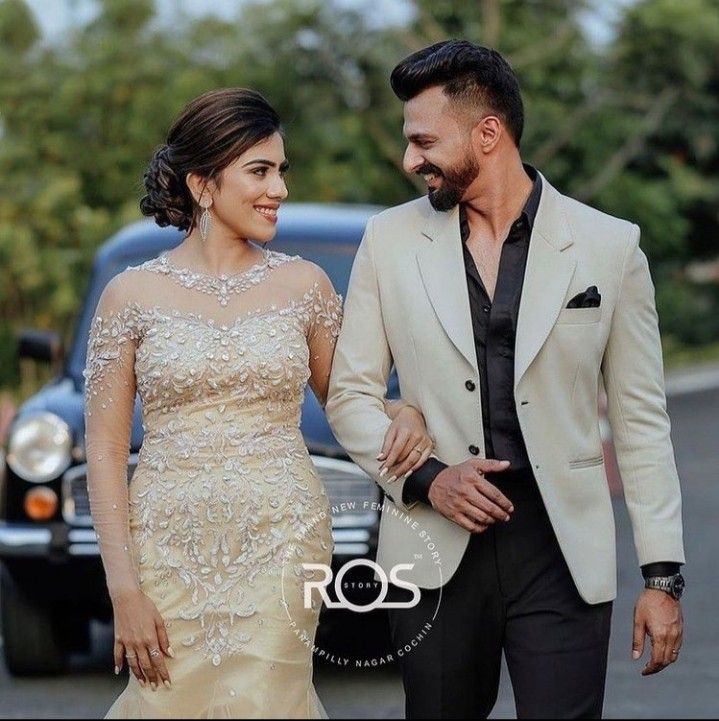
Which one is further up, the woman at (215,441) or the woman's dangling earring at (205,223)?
the woman's dangling earring at (205,223)

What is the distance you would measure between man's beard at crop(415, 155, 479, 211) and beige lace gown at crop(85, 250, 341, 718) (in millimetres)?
464

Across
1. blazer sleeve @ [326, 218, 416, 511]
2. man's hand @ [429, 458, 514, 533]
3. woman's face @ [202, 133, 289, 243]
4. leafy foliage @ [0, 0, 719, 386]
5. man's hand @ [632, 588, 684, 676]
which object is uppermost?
leafy foliage @ [0, 0, 719, 386]

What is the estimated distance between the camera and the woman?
14.0 ft

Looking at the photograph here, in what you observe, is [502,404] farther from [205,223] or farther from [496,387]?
[205,223]

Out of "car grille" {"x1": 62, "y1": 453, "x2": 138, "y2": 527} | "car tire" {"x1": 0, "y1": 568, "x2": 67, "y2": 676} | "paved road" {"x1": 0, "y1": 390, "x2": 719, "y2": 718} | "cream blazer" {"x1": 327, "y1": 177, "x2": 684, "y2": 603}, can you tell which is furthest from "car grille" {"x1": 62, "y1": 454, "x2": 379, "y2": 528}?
"cream blazer" {"x1": 327, "y1": 177, "x2": 684, "y2": 603}

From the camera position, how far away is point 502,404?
4289 millimetres

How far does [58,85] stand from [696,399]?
836 cm

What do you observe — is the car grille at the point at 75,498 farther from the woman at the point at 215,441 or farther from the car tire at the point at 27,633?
the woman at the point at 215,441

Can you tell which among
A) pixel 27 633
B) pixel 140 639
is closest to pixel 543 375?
pixel 140 639

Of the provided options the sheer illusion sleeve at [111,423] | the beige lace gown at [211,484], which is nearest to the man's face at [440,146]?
the beige lace gown at [211,484]

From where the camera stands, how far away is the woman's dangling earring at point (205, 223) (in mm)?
4590

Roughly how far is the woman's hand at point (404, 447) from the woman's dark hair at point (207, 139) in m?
0.79

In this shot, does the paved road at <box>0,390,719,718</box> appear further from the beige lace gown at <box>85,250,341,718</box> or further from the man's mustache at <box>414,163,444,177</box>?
the man's mustache at <box>414,163,444,177</box>

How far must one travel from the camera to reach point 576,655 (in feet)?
13.9
